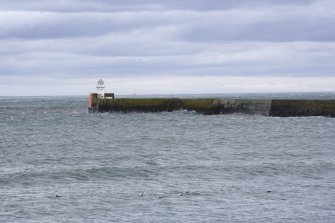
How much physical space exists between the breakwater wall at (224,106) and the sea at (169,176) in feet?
64.9

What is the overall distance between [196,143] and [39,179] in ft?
67.5

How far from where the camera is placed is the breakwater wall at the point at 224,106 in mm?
83125

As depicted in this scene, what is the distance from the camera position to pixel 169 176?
3312 cm

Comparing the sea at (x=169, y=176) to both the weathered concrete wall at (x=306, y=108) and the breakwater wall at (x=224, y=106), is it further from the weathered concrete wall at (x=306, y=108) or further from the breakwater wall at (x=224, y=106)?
the breakwater wall at (x=224, y=106)

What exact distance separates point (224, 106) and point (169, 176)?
2324 inches

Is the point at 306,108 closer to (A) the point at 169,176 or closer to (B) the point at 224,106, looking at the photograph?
(B) the point at 224,106

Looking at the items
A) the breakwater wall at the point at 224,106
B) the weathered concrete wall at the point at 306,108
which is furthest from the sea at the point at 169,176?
the breakwater wall at the point at 224,106

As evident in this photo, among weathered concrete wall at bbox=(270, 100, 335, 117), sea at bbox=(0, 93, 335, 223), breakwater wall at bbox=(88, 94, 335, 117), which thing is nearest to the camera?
sea at bbox=(0, 93, 335, 223)

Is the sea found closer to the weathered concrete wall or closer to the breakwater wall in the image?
the weathered concrete wall

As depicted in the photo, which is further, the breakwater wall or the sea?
the breakwater wall

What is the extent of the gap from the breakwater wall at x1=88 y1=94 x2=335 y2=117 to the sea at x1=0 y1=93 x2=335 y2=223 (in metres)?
19.8

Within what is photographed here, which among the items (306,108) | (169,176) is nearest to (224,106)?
(306,108)

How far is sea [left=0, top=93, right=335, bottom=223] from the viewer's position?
24.6 m

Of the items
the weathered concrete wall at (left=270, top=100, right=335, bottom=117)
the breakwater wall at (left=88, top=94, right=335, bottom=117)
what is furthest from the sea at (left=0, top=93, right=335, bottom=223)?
the breakwater wall at (left=88, top=94, right=335, bottom=117)
